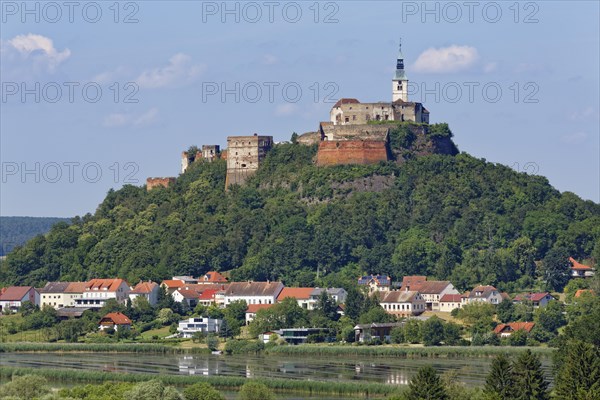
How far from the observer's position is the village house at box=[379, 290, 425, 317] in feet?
363

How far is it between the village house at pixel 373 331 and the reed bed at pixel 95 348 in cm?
963

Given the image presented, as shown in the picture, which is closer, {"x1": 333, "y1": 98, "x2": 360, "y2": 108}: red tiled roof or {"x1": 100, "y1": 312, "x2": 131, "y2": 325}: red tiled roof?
{"x1": 100, "y1": 312, "x2": 131, "y2": 325}: red tiled roof

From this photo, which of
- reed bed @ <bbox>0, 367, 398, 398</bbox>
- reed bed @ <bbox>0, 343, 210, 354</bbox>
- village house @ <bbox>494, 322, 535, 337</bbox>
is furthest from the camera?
village house @ <bbox>494, 322, 535, 337</bbox>

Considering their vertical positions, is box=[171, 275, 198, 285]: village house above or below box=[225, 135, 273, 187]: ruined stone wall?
below

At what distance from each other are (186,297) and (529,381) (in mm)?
52607

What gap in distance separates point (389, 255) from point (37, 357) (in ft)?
110

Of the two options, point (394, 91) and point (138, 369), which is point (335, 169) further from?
point (138, 369)

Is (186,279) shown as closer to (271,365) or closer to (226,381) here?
(271,365)

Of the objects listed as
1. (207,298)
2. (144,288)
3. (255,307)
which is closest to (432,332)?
(255,307)

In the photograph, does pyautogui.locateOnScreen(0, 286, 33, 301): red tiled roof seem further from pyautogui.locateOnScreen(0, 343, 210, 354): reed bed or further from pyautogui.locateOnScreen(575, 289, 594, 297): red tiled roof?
pyautogui.locateOnScreen(575, 289, 594, 297): red tiled roof

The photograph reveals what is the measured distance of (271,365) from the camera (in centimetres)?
9019

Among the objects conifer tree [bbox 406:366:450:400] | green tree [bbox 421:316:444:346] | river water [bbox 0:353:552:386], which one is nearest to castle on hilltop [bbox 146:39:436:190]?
green tree [bbox 421:316:444:346]

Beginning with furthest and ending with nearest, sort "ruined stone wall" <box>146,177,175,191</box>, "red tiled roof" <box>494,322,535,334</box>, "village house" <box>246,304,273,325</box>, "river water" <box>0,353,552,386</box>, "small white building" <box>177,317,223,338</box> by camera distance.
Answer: "ruined stone wall" <box>146,177,175,191</box> < "village house" <box>246,304,273,325</box> < "small white building" <box>177,317,223,338</box> < "red tiled roof" <box>494,322,535,334</box> < "river water" <box>0,353,552,386</box>

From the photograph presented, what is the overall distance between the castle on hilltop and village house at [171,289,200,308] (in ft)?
63.3
